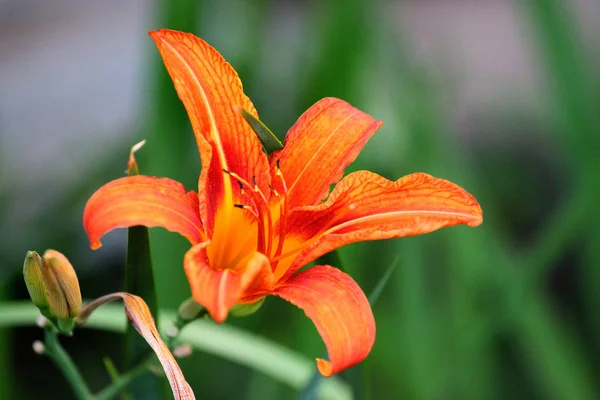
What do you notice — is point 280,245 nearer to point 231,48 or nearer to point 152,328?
point 152,328

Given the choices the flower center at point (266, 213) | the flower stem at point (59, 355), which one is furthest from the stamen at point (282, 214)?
the flower stem at point (59, 355)

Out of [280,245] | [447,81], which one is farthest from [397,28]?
Result: [280,245]

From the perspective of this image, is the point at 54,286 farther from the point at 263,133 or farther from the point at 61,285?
the point at 263,133

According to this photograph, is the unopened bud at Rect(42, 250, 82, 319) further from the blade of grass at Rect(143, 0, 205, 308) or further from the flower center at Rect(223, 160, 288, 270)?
the blade of grass at Rect(143, 0, 205, 308)

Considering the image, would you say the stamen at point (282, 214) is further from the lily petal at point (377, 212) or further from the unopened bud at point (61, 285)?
the unopened bud at point (61, 285)

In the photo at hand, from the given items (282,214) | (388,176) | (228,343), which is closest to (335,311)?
(282,214)

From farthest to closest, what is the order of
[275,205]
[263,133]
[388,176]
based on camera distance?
[388,176] → [275,205] → [263,133]
